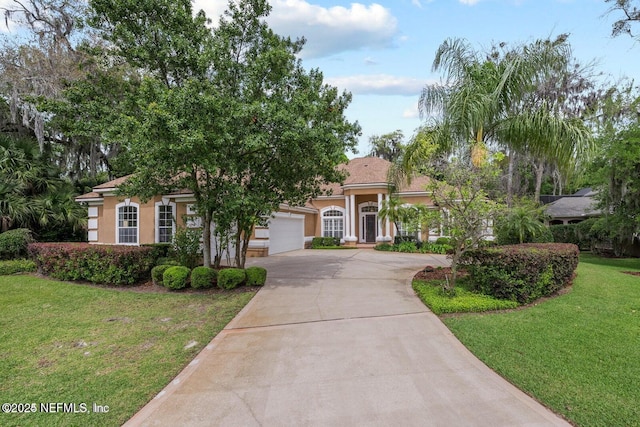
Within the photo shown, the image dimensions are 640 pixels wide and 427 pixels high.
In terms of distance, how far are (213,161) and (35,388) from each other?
476cm

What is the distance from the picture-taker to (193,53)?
26.1 feet

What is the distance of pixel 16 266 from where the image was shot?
11.3 metres

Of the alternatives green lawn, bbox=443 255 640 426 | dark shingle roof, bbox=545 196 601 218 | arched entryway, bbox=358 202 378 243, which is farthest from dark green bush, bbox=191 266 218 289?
dark shingle roof, bbox=545 196 601 218

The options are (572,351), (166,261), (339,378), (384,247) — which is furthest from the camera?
(384,247)

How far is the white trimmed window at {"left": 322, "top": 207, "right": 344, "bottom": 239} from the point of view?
73.5 ft

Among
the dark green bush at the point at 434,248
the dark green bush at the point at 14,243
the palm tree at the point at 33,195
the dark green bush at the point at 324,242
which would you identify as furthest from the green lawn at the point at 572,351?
the palm tree at the point at 33,195

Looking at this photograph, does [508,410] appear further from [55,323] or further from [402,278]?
[55,323]

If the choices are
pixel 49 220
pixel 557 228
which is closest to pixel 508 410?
pixel 49 220

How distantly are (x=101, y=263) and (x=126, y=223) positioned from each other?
24.0 feet

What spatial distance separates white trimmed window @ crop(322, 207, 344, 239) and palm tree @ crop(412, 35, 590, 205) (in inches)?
506

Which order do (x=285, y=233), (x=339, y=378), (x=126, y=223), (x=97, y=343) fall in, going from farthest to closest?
(x=285, y=233) → (x=126, y=223) → (x=97, y=343) → (x=339, y=378)

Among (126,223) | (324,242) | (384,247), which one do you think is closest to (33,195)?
(126,223)

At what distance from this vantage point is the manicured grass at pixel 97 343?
3.65 meters

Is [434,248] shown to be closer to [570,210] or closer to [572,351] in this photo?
[570,210]
